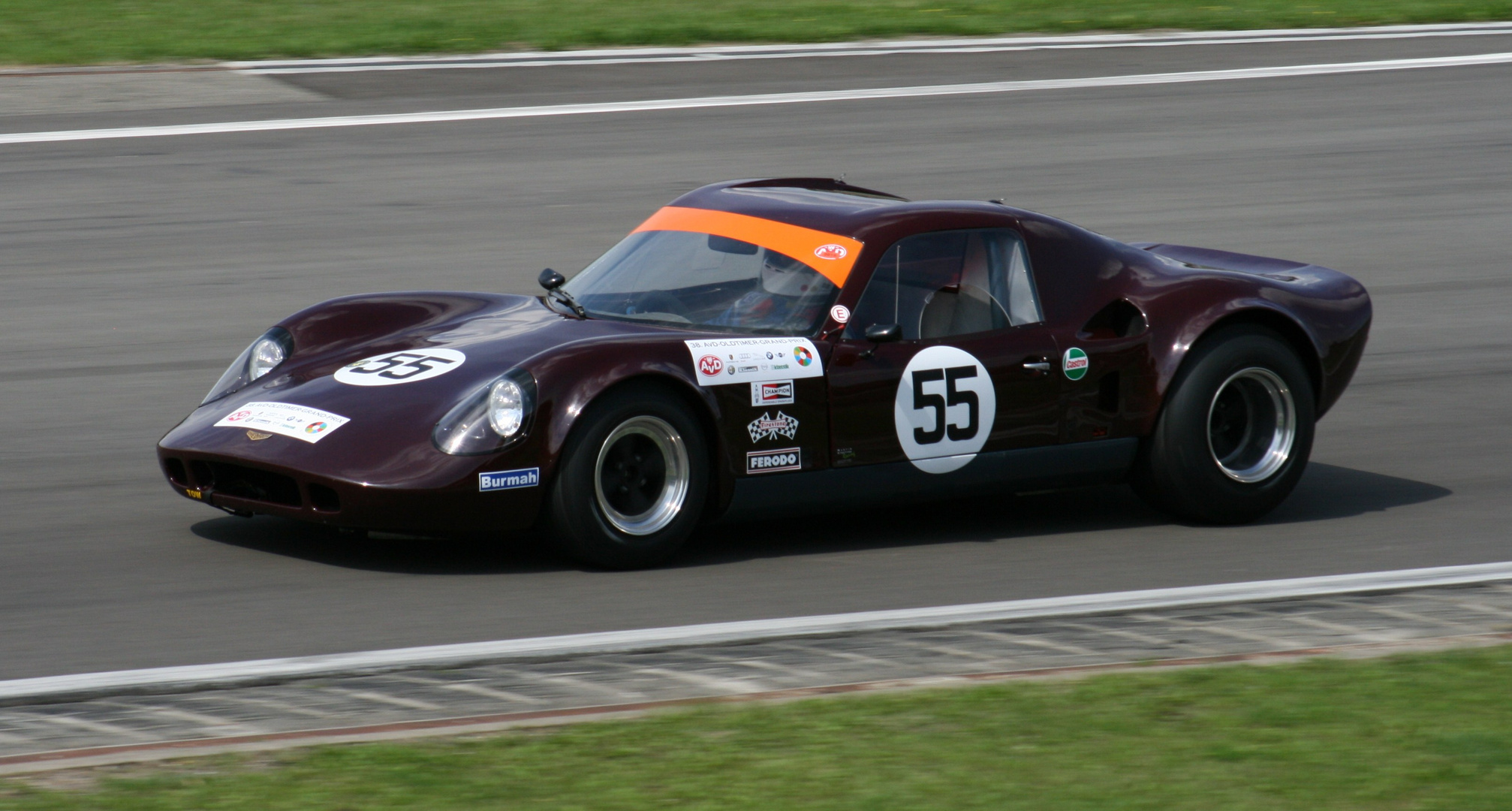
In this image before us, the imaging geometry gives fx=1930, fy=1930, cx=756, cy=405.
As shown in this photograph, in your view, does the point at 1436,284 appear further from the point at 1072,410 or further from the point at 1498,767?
the point at 1498,767

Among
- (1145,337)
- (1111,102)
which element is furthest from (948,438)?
(1111,102)

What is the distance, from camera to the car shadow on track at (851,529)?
21.8ft

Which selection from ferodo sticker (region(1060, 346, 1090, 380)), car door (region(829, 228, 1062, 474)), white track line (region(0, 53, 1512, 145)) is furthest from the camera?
white track line (region(0, 53, 1512, 145))

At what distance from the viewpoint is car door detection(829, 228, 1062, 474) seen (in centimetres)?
689

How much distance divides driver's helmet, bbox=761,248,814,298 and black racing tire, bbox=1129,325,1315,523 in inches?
60.0

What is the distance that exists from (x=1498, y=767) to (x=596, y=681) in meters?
2.29

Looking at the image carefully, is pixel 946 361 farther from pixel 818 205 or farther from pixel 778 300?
pixel 818 205

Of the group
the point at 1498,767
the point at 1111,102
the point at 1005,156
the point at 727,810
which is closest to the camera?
the point at 727,810

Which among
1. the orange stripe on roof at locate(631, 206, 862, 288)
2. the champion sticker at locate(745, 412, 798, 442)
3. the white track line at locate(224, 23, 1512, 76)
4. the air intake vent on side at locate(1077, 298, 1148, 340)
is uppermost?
the white track line at locate(224, 23, 1512, 76)

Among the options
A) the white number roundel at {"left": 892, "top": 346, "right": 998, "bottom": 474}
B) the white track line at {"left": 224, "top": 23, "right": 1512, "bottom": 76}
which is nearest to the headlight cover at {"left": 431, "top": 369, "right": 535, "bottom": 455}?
the white number roundel at {"left": 892, "top": 346, "right": 998, "bottom": 474}

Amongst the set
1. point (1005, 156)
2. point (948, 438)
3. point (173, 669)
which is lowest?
point (173, 669)

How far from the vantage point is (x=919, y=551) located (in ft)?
23.1

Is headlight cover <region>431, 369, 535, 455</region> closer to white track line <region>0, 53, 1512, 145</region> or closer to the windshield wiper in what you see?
the windshield wiper

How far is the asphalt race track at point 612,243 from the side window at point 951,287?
81 centimetres
